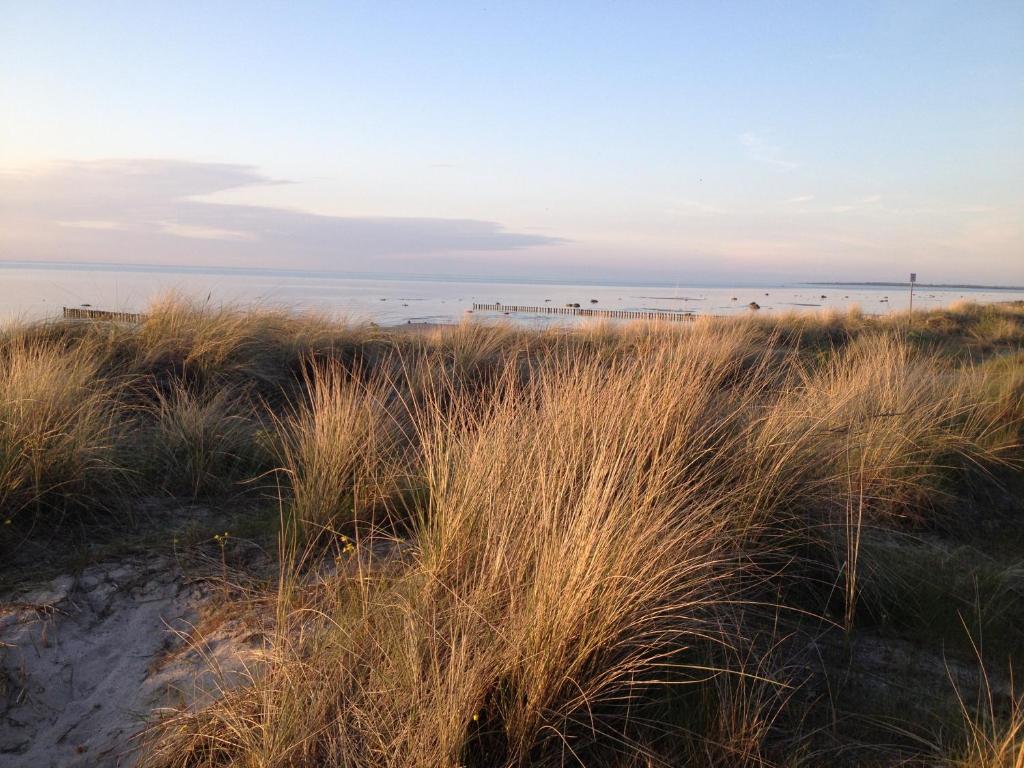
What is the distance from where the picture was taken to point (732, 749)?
7.68ft

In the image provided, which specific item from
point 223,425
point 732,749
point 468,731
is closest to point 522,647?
point 468,731

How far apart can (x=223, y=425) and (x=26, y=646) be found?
2.54m

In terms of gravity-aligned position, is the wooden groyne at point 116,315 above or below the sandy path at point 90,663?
above

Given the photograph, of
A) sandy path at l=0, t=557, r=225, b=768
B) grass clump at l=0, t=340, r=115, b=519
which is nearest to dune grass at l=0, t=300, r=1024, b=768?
grass clump at l=0, t=340, r=115, b=519

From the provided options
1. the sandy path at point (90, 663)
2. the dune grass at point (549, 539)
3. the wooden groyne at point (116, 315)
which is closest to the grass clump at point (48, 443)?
the dune grass at point (549, 539)

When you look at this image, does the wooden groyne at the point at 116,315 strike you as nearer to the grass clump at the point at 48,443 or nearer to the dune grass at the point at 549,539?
the dune grass at the point at 549,539

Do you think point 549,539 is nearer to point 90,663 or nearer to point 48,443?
point 90,663

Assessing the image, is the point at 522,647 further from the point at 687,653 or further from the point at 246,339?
the point at 246,339

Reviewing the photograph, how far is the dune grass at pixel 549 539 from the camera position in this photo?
2340mm

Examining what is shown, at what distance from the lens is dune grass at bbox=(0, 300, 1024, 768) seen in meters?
2.34

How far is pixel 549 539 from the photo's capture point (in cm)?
266

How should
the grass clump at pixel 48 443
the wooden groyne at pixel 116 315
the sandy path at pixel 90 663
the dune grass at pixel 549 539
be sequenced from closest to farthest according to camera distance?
1. the dune grass at pixel 549 539
2. the sandy path at pixel 90 663
3. the grass clump at pixel 48 443
4. the wooden groyne at pixel 116 315

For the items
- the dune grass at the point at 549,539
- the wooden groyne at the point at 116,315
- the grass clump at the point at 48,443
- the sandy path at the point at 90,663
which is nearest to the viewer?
the dune grass at the point at 549,539

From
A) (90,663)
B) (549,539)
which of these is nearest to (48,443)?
(90,663)
